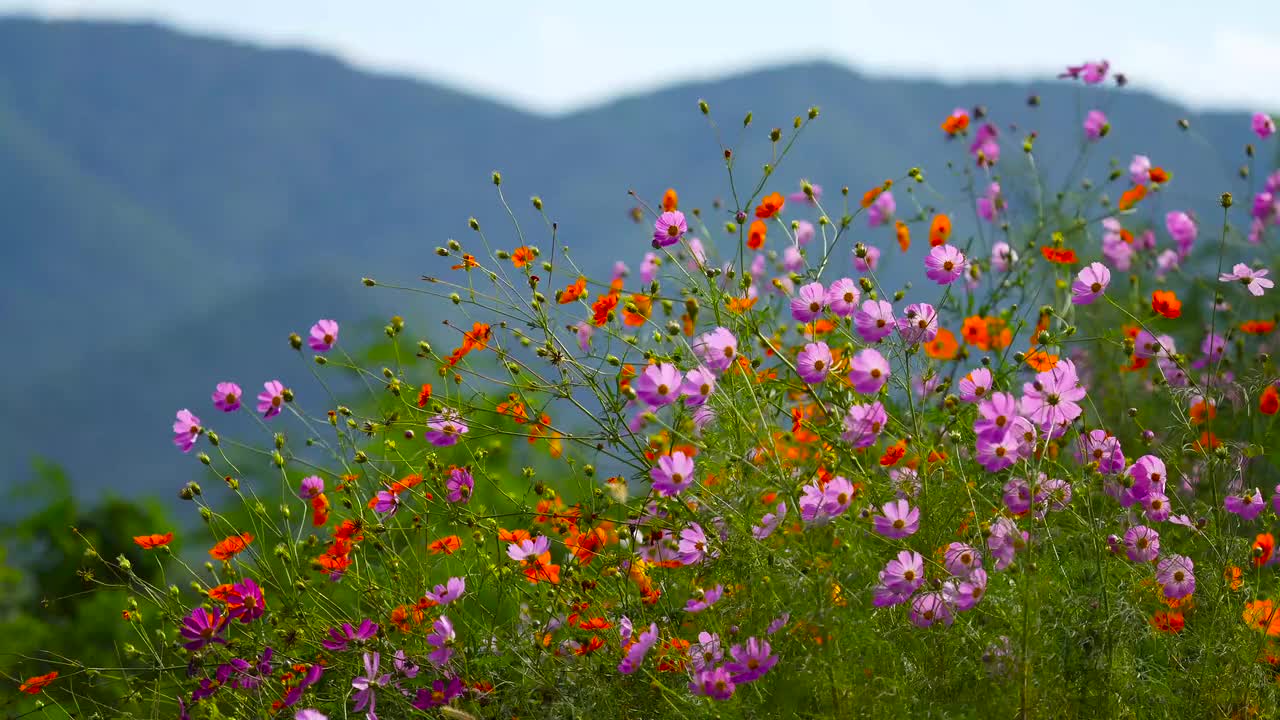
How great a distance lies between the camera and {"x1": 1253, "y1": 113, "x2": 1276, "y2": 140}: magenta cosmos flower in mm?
3551

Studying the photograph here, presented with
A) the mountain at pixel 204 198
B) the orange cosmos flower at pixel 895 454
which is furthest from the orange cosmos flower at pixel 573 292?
the mountain at pixel 204 198

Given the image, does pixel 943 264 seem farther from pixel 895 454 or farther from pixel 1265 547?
pixel 1265 547

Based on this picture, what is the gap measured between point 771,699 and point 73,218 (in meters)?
64.7

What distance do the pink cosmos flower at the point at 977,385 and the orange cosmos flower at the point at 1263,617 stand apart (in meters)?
0.62

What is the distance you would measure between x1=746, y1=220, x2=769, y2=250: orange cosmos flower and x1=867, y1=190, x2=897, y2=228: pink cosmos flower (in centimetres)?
123

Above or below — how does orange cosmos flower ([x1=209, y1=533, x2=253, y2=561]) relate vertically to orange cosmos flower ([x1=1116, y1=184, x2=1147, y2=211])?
below

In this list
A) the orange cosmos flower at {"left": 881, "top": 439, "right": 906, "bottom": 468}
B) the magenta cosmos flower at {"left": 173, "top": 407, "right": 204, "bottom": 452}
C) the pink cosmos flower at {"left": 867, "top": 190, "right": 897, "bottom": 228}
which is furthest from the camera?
the pink cosmos flower at {"left": 867, "top": 190, "right": 897, "bottom": 228}

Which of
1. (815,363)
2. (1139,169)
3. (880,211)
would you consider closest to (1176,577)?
(815,363)

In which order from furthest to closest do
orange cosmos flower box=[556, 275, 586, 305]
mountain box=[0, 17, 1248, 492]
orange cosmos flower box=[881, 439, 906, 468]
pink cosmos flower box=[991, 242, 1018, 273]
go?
mountain box=[0, 17, 1248, 492], pink cosmos flower box=[991, 242, 1018, 273], orange cosmos flower box=[556, 275, 586, 305], orange cosmos flower box=[881, 439, 906, 468]

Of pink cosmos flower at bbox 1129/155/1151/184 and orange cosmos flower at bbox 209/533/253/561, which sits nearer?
orange cosmos flower at bbox 209/533/253/561

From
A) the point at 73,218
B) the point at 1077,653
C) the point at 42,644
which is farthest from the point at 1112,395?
the point at 73,218

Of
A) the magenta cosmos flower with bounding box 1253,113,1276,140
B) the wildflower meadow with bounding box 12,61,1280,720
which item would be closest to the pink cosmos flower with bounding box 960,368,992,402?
the wildflower meadow with bounding box 12,61,1280,720

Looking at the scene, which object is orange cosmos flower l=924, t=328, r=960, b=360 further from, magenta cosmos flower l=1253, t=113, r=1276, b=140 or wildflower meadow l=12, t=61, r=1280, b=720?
magenta cosmos flower l=1253, t=113, r=1276, b=140

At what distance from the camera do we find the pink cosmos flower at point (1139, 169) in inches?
139
